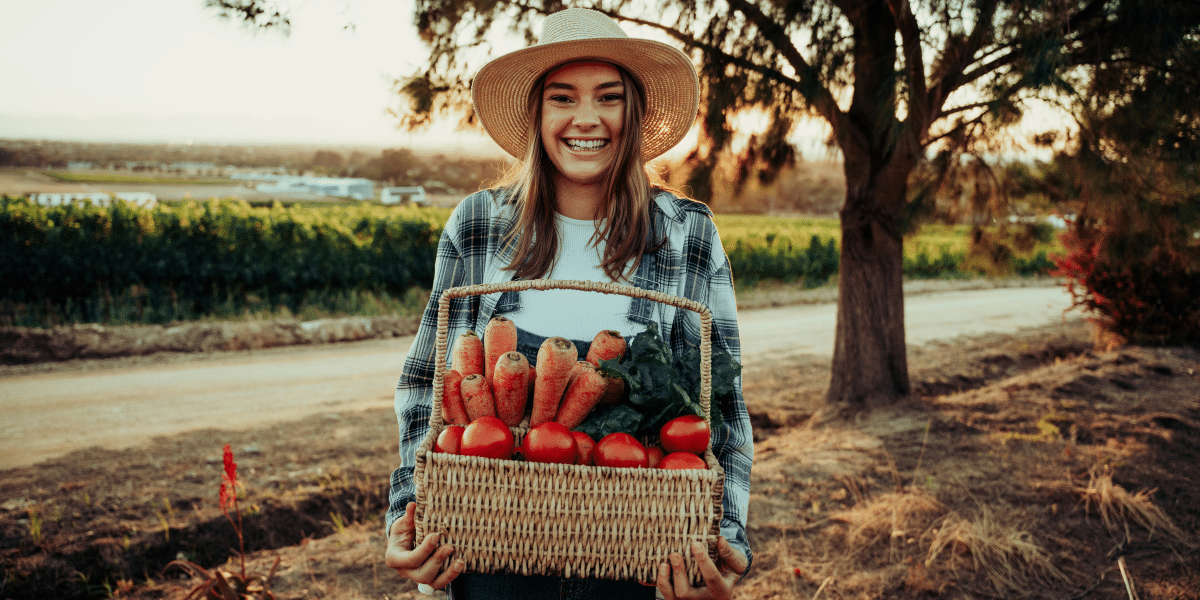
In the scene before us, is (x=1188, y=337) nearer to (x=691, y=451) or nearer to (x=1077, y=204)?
(x=1077, y=204)

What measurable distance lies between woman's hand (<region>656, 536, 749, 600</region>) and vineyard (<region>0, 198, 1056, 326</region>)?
595 cm

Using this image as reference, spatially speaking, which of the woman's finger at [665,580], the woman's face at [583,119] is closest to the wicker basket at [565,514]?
the woman's finger at [665,580]

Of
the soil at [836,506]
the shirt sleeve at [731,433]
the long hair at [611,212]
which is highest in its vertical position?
the long hair at [611,212]

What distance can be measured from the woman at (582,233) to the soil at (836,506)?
60.8 inches

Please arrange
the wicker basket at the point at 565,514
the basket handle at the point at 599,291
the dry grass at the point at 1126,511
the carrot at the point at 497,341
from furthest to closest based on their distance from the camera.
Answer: the dry grass at the point at 1126,511 → the carrot at the point at 497,341 → the basket handle at the point at 599,291 → the wicker basket at the point at 565,514

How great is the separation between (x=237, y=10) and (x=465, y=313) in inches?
120

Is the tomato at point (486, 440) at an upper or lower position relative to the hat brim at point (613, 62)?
lower

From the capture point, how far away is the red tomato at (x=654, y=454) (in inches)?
47.1

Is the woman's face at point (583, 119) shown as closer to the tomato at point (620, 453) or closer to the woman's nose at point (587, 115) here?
the woman's nose at point (587, 115)

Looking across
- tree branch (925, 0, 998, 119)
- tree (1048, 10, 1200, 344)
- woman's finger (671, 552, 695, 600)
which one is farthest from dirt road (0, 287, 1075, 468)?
woman's finger (671, 552, 695, 600)

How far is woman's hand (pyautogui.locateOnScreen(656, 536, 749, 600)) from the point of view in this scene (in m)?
1.09

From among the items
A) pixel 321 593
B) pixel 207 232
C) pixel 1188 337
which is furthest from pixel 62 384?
pixel 1188 337

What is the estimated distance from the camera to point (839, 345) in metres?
5.31

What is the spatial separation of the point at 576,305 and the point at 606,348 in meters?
0.23
